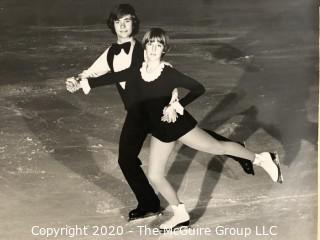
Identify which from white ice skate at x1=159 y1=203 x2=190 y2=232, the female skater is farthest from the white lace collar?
white ice skate at x1=159 y1=203 x2=190 y2=232

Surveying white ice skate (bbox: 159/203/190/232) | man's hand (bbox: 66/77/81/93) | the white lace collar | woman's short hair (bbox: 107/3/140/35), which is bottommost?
white ice skate (bbox: 159/203/190/232)

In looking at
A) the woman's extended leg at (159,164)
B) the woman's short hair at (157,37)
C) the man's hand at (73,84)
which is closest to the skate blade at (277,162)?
the woman's extended leg at (159,164)

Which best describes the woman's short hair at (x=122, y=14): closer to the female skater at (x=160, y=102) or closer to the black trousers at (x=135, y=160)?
the female skater at (x=160, y=102)

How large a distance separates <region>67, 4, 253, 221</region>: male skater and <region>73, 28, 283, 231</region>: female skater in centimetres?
2

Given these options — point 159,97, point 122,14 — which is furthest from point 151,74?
point 122,14

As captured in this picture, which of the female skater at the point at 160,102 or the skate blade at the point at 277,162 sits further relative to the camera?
the skate blade at the point at 277,162

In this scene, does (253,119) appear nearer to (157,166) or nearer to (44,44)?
(157,166)

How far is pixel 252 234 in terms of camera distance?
1.39m

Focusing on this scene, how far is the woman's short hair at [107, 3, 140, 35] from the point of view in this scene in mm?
1341

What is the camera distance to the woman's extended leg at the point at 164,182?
1321mm

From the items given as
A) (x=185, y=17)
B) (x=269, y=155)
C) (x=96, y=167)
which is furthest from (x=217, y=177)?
(x=185, y=17)

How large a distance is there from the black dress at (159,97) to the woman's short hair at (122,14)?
0.11 metres

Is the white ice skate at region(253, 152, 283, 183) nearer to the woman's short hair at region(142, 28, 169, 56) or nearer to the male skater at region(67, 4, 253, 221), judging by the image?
the male skater at region(67, 4, 253, 221)

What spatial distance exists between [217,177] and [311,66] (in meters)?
0.36
